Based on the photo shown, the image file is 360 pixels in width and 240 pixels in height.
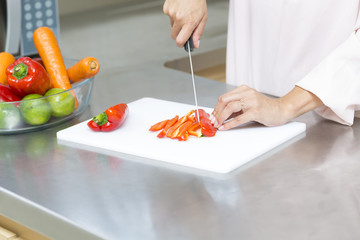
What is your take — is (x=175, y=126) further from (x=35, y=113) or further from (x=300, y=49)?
(x=300, y=49)

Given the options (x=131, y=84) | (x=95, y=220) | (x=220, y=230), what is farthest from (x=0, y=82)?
(x=220, y=230)

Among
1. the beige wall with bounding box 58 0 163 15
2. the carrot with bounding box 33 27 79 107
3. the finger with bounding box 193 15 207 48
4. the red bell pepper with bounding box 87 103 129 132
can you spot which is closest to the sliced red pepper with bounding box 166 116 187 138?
the red bell pepper with bounding box 87 103 129 132

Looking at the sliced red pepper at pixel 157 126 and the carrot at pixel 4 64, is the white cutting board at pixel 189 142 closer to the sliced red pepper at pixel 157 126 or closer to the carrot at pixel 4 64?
the sliced red pepper at pixel 157 126

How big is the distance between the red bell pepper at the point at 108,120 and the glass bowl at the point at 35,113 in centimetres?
9

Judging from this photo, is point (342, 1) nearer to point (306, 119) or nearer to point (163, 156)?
point (306, 119)

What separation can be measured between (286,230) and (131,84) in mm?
866

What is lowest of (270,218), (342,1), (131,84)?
(131,84)

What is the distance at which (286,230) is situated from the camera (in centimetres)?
80

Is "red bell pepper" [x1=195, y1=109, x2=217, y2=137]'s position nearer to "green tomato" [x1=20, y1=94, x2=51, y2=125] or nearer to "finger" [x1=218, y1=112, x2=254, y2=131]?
"finger" [x1=218, y1=112, x2=254, y2=131]

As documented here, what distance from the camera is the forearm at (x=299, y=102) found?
3.91 ft

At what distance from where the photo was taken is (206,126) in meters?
1.16

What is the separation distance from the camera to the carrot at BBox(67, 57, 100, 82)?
4.43ft

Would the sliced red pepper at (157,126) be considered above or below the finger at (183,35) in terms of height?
below

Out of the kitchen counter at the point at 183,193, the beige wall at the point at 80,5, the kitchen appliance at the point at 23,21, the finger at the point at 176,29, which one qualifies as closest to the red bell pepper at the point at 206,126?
the kitchen counter at the point at 183,193
